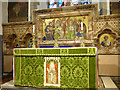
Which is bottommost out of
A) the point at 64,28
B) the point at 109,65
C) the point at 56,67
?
the point at 109,65

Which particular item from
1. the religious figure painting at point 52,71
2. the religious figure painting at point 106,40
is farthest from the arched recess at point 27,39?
the religious figure painting at point 106,40

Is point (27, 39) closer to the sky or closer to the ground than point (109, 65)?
closer to the sky

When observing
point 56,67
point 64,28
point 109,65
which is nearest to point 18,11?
point 64,28

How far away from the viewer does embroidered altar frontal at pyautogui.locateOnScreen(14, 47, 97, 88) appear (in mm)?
3262

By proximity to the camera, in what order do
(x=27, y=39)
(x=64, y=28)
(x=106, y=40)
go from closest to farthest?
1. (x=106, y=40)
2. (x=64, y=28)
3. (x=27, y=39)

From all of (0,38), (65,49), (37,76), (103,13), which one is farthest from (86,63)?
(0,38)

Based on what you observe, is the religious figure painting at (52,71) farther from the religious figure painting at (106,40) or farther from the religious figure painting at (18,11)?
the religious figure painting at (18,11)

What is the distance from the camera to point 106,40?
17.1 feet

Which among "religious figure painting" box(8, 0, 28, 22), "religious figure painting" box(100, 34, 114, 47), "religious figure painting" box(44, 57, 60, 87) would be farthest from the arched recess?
"religious figure painting" box(100, 34, 114, 47)

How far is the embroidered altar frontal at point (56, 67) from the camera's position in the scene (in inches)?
128

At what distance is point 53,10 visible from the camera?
18.1ft

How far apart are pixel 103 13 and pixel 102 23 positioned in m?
0.52

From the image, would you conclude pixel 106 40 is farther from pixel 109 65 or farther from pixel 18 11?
pixel 18 11

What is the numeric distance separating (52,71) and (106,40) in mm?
3001
